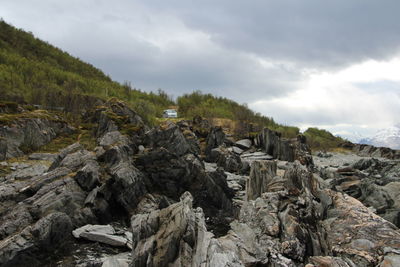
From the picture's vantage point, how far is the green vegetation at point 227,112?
255 ft

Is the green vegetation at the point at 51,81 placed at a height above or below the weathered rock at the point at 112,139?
above

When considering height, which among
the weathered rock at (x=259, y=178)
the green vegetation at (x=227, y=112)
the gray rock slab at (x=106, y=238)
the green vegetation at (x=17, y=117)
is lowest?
the gray rock slab at (x=106, y=238)

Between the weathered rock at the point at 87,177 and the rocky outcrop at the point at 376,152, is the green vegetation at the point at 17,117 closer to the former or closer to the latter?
the weathered rock at the point at 87,177

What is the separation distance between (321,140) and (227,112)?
126 ft

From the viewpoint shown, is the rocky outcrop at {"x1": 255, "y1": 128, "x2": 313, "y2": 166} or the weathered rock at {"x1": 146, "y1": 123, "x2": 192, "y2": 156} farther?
the rocky outcrop at {"x1": 255, "y1": 128, "x2": 313, "y2": 166}

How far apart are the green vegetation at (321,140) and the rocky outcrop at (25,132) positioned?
266ft

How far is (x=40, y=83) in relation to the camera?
6744 cm

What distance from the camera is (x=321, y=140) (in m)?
106

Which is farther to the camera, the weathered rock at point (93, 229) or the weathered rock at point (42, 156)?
the weathered rock at point (42, 156)

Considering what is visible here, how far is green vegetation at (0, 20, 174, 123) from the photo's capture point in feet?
192

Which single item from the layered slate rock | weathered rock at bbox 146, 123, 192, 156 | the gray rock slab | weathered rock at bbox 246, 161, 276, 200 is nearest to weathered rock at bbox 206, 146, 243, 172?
weathered rock at bbox 146, 123, 192, 156

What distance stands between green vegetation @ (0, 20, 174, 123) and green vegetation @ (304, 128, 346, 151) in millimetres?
51342

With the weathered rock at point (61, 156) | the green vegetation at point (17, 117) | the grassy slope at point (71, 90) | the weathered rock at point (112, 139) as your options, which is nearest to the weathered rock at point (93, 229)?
the weathered rock at point (61, 156)

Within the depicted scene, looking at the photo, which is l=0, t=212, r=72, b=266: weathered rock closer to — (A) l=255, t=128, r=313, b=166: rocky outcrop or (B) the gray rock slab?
(B) the gray rock slab
